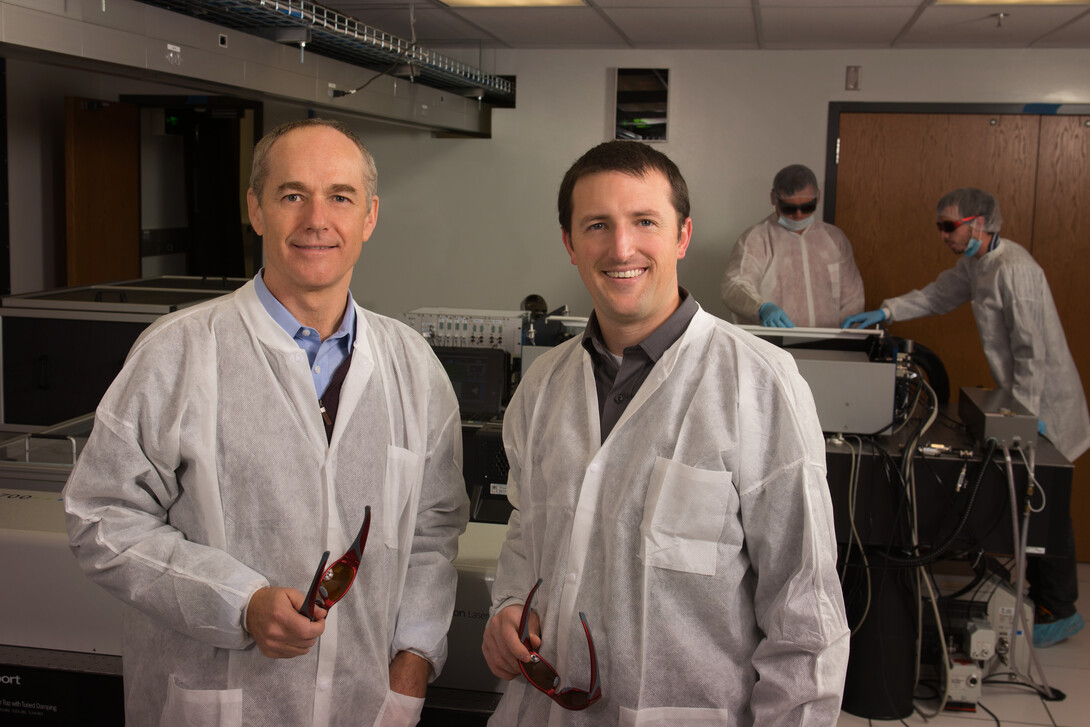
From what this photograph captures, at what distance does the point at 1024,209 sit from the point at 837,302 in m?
1.08

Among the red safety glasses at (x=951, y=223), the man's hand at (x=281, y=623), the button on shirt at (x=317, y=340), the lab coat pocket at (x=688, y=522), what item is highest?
the red safety glasses at (x=951, y=223)

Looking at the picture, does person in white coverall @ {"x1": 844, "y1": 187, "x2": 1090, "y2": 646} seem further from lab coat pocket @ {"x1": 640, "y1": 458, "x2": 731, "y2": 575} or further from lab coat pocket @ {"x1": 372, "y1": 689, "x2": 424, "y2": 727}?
lab coat pocket @ {"x1": 372, "y1": 689, "x2": 424, "y2": 727}

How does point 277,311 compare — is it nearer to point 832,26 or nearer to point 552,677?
point 552,677

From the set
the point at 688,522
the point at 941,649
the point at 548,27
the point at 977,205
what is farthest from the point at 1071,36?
the point at 688,522

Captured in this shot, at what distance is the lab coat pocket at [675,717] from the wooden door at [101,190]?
448 centimetres

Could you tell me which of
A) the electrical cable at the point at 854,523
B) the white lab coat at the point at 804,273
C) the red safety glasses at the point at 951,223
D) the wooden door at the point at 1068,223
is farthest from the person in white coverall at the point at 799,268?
the electrical cable at the point at 854,523

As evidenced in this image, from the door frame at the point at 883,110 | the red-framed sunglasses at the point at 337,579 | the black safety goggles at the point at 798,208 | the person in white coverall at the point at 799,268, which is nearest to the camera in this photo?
the red-framed sunglasses at the point at 337,579

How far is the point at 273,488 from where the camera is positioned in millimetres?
1236

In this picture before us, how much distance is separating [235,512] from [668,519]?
0.60 m

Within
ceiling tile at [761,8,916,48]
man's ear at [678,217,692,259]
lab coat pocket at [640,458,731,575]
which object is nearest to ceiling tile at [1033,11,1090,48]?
ceiling tile at [761,8,916,48]

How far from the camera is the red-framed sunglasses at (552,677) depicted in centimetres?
116

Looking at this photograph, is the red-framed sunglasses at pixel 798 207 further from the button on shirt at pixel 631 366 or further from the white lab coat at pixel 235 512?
the white lab coat at pixel 235 512

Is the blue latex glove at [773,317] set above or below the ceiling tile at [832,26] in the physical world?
below

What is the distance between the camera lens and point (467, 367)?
274 cm
